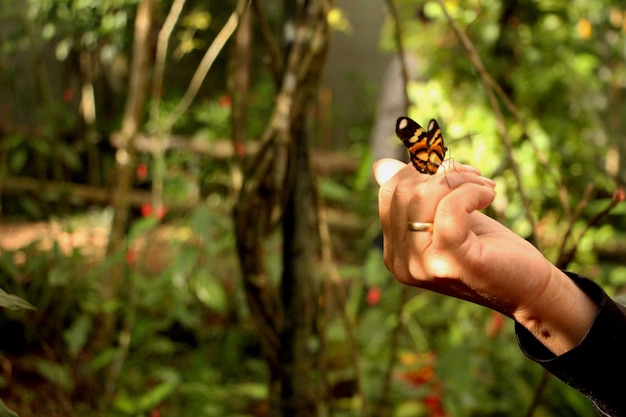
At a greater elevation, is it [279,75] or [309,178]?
[279,75]

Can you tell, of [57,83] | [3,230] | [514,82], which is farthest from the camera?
[57,83]

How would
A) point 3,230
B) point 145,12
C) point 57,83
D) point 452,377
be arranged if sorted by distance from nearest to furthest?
point 452,377, point 145,12, point 3,230, point 57,83

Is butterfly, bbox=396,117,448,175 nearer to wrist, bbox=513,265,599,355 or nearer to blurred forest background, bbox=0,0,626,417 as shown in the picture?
wrist, bbox=513,265,599,355

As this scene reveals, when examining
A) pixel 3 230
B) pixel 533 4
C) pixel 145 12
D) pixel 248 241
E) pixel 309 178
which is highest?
pixel 533 4

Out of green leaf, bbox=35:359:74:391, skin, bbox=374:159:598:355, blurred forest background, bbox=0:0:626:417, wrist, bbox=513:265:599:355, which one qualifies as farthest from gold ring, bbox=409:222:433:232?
green leaf, bbox=35:359:74:391

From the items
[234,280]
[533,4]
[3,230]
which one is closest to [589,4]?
[533,4]

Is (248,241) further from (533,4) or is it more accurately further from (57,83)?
(57,83)
